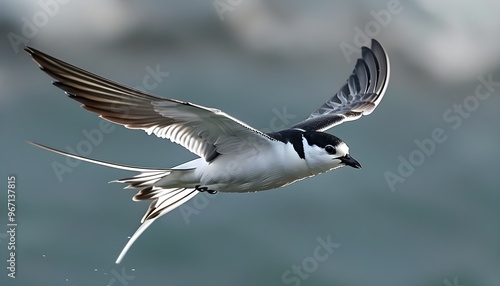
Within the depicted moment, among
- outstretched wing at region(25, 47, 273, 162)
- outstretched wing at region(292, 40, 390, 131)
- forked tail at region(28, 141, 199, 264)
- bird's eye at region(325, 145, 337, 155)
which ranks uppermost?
outstretched wing at region(292, 40, 390, 131)

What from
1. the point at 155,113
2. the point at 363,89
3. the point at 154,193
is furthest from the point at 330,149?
the point at 363,89

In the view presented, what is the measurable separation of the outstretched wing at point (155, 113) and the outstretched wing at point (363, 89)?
4.00ft

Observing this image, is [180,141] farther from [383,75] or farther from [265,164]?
[383,75]

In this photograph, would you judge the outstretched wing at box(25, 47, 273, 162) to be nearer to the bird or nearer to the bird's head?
the bird

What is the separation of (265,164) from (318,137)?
1.08ft

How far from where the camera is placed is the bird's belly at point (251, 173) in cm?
498

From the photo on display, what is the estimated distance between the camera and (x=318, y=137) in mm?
5031

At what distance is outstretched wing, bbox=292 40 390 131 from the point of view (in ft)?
20.8

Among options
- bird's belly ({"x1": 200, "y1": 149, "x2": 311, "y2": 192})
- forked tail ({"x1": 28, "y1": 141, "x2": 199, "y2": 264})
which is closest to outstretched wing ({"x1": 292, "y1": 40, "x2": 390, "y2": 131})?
forked tail ({"x1": 28, "y1": 141, "x2": 199, "y2": 264})

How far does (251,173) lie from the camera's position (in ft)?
Answer: 16.4

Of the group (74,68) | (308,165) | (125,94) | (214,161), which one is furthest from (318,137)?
(74,68)

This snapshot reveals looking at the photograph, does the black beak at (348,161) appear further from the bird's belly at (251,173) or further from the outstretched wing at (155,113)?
the outstretched wing at (155,113)

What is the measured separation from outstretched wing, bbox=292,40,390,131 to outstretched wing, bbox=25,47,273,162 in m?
1.22

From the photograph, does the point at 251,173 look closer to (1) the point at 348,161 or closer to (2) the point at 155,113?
→ (1) the point at 348,161
